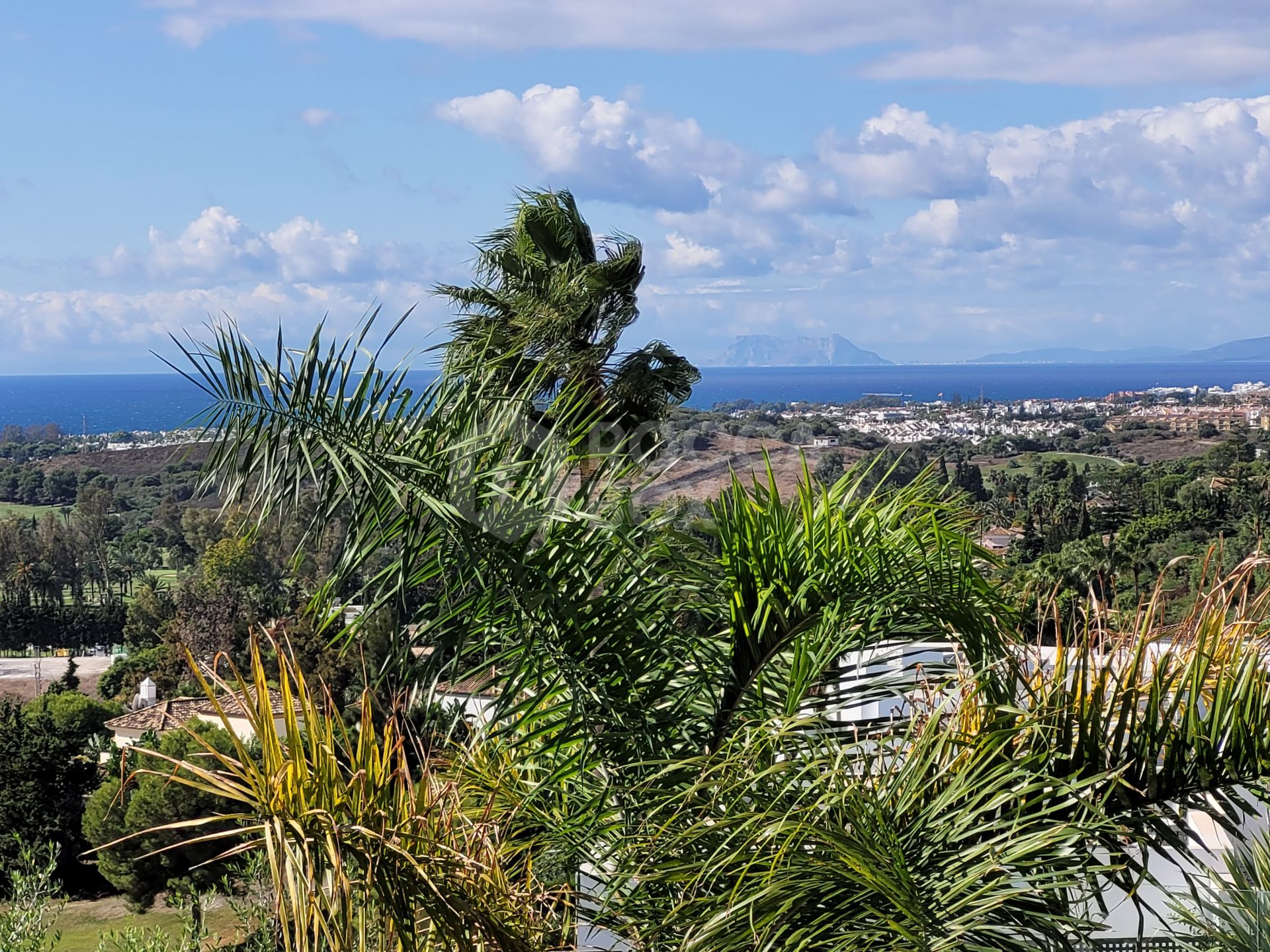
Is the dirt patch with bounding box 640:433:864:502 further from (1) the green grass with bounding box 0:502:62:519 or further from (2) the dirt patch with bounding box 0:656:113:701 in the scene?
(1) the green grass with bounding box 0:502:62:519

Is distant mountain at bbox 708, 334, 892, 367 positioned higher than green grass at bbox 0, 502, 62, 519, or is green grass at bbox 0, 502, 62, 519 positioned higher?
distant mountain at bbox 708, 334, 892, 367

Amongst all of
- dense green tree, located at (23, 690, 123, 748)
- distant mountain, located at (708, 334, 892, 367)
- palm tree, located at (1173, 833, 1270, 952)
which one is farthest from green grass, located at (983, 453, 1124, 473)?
distant mountain, located at (708, 334, 892, 367)

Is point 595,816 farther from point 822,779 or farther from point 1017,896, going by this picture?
point 1017,896

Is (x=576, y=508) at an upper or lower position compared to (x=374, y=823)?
upper

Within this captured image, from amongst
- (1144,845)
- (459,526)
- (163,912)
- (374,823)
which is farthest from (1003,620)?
(163,912)

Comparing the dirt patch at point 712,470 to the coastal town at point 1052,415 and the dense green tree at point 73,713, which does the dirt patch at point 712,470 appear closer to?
the coastal town at point 1052,415

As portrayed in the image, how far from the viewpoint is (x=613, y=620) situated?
2.58m

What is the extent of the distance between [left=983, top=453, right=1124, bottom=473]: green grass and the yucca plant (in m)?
43.4

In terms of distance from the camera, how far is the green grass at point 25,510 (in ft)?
206

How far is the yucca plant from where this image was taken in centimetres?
206

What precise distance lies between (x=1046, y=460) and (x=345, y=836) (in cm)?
4563

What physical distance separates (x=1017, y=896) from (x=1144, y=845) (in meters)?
0.44

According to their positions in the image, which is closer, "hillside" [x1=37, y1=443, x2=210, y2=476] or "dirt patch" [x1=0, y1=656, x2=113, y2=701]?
"dirt patch" [x1=0, y1=656, x2=113, y2=701]

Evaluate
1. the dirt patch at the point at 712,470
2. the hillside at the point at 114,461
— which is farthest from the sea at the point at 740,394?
the dirt patch at the point at 712,470
